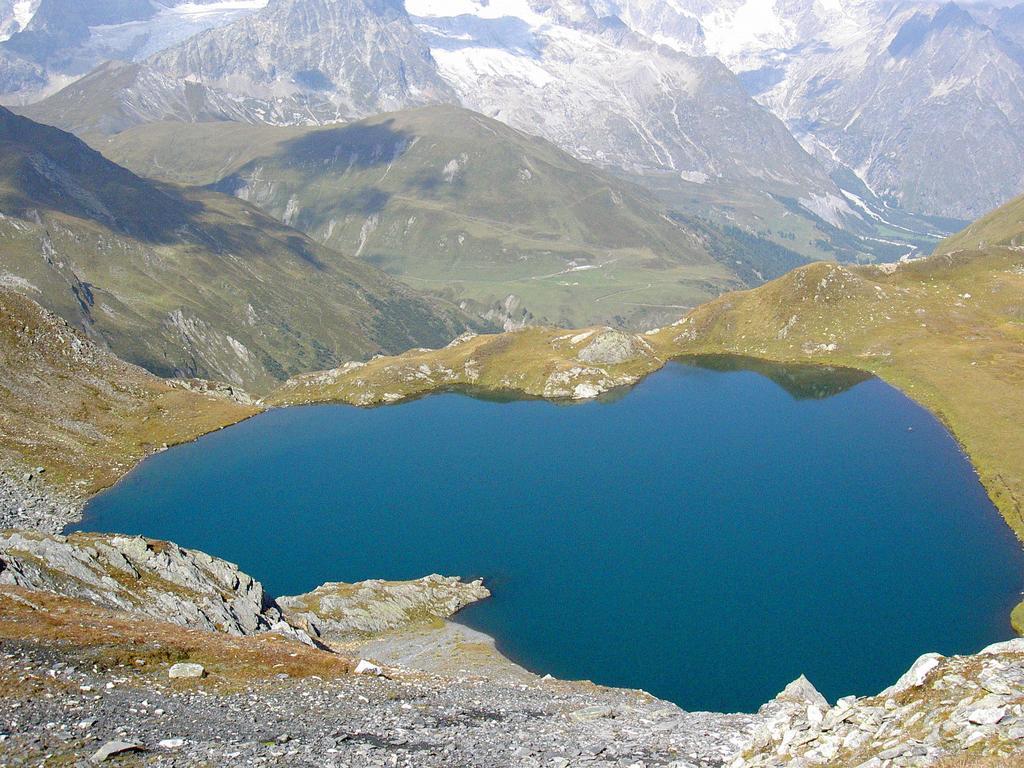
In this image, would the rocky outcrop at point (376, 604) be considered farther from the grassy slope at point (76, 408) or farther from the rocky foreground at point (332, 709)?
the grassy slope at point (76, 408)

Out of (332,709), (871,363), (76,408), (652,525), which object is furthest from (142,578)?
(871,363)

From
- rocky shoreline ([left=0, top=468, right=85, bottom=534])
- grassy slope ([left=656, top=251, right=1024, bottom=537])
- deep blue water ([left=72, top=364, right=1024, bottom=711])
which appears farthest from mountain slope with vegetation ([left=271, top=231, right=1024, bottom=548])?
rocky shoreline ([left=0, top=468, right=85, bottom=534])

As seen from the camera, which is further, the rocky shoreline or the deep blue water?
the rocky shoreline

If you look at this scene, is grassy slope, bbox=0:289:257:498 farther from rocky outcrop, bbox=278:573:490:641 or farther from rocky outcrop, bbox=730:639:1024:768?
rocky outcrop, bbox=730:639:1024:768

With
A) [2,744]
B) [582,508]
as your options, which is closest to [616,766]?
[2,744]

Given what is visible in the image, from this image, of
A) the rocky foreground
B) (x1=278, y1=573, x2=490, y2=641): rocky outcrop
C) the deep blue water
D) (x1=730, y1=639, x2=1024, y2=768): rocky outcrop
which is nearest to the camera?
(x1=730, y1=639, x2=1024, y2=768): rocky outcrop

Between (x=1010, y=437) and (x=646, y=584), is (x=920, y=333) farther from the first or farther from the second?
(x=646, y=584)
